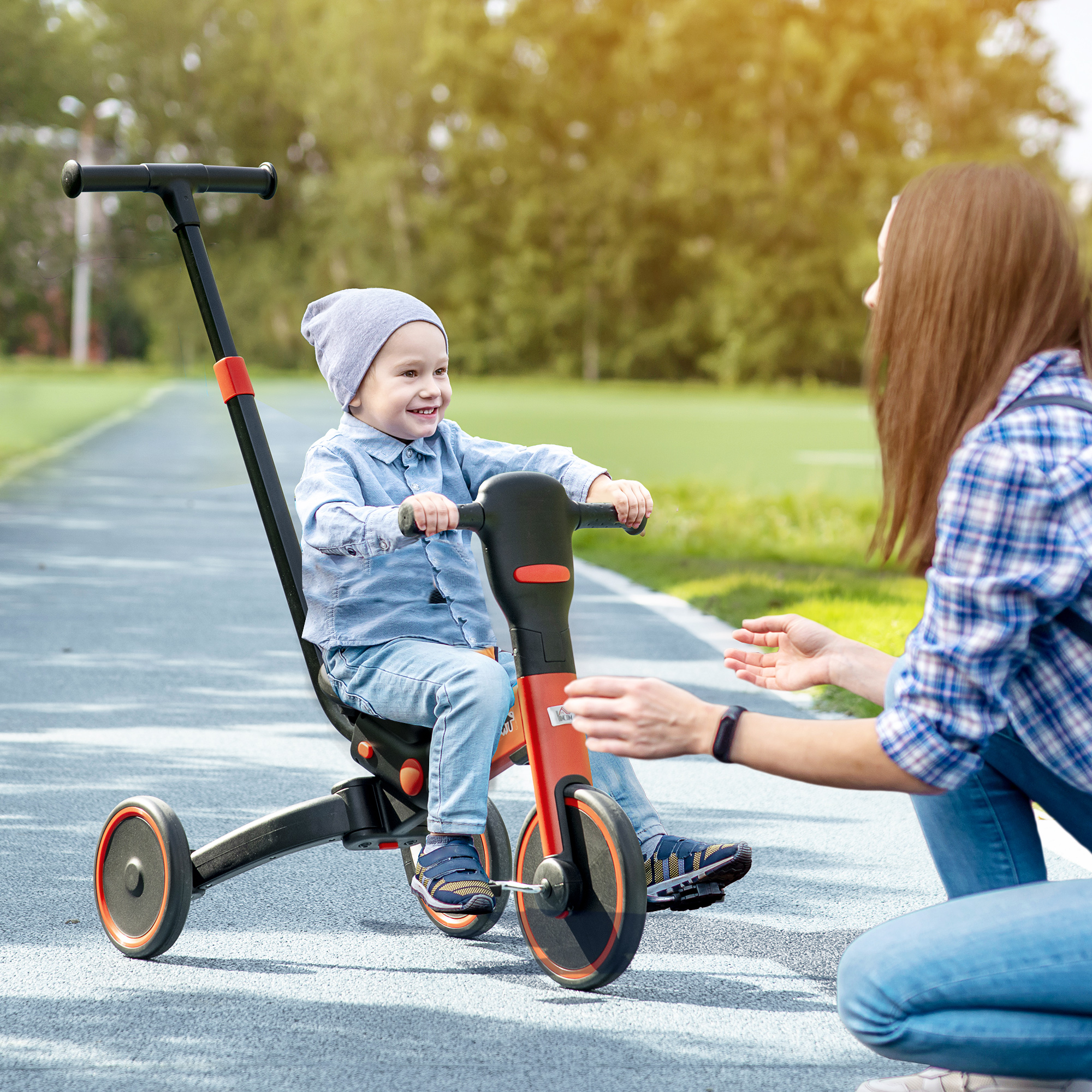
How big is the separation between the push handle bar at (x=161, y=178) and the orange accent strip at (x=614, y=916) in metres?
1.57

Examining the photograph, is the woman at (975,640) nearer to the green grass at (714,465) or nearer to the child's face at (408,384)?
the child's face at (408,384)

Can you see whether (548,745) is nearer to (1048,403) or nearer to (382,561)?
(382,561)

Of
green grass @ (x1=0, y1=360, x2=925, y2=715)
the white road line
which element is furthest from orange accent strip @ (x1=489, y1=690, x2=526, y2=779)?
the white road line

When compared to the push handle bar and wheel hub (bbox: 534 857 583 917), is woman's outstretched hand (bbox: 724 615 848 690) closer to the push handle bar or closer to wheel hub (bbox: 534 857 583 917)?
wheel hub (bbox: 534 857 583 917)

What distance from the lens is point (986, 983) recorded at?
7.41 ft

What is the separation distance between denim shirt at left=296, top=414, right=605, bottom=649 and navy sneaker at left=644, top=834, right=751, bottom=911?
0.61 metres

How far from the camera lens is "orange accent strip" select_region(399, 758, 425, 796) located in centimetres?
315

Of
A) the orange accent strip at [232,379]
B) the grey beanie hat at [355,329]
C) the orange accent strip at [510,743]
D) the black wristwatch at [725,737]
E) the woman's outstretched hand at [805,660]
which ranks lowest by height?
the orange accent strip at [510,743]

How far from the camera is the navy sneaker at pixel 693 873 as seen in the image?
312cm

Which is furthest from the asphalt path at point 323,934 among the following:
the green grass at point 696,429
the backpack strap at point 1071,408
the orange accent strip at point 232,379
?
the green grass at point 696,429

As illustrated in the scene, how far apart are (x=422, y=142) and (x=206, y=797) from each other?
61411 mm

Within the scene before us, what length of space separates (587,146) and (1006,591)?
2573 inches

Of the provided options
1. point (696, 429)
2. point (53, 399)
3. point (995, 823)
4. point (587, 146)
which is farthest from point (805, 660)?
point (587, 146)

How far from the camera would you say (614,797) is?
128 inches
